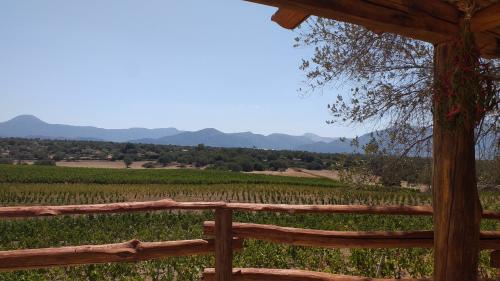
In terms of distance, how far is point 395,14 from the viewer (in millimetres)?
2836

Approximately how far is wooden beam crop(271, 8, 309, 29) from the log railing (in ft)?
5.39

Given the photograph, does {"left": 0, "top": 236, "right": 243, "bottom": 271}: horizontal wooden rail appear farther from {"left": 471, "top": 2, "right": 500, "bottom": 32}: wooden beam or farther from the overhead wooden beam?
{"left": 471, "top": 2, "right": 500, "bottom": 32}: wooden beam

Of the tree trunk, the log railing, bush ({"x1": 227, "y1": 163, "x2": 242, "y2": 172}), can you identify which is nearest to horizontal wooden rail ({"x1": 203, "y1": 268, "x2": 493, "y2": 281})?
the log railing

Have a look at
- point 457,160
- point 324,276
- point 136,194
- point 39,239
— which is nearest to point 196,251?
point 324,276

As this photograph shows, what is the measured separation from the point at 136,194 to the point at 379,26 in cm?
3349

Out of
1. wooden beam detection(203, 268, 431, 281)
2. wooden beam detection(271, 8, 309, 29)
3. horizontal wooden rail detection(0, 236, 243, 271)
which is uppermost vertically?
wooden beam detection(271, 8, 309, 29)

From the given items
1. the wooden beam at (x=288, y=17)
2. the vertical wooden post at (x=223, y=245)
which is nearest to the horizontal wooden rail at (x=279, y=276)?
the vertical wooden post at (x=223, y=245)

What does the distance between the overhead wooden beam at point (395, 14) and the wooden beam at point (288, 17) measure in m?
0.15

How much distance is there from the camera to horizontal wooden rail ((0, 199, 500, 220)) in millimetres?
3271

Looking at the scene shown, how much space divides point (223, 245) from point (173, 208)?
556mm

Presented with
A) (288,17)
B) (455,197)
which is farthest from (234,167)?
(288,17)

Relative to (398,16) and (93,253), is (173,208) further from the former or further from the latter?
(398,16)

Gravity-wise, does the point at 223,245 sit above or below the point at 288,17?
below

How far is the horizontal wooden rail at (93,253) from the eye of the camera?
3.18 meters
